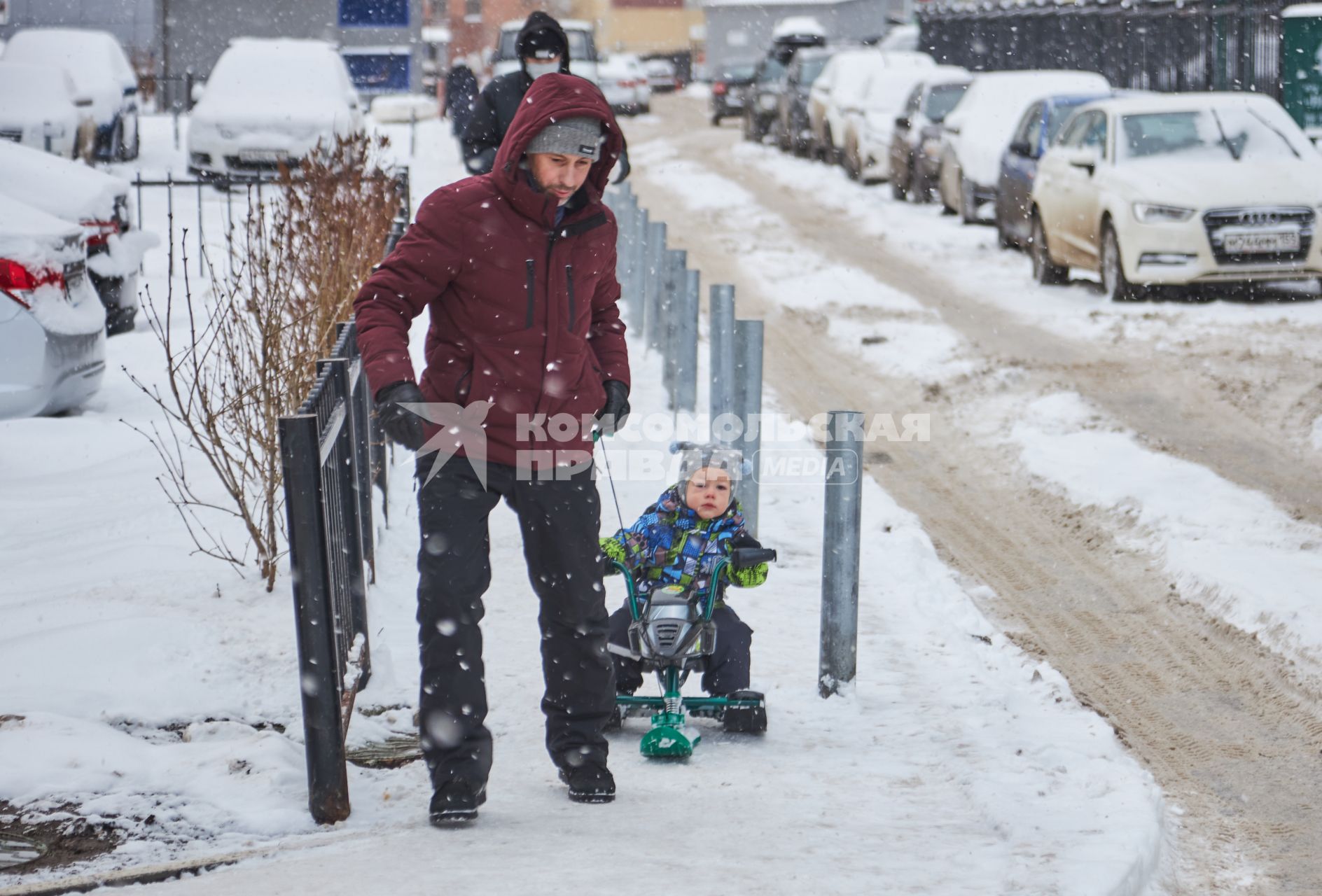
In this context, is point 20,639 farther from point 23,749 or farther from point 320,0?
point 320,0

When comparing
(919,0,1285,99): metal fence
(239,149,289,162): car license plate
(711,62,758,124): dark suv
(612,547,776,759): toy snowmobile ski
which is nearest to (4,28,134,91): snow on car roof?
(239,149,289,162): car license plate

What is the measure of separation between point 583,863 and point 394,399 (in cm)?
116

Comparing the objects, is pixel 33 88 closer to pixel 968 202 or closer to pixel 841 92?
pixel 968 202

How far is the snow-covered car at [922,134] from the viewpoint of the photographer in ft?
68.9

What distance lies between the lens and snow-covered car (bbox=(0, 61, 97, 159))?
17719mm

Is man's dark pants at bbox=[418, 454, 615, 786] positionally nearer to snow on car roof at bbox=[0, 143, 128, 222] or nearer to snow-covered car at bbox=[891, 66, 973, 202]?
snow on car roof at bbox=[0, 143, 128, 222]

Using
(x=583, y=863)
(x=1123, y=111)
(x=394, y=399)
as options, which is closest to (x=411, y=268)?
(x=394, y=399)

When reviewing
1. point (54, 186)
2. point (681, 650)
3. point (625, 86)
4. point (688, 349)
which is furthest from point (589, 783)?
point (625, 86)

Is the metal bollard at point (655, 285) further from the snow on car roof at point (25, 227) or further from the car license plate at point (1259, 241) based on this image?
the car license plate at point (1259, 241)

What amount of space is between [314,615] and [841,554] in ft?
6.69

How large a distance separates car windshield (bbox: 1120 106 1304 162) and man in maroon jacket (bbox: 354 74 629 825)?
431 inches

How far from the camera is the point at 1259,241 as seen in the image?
42.3 ft

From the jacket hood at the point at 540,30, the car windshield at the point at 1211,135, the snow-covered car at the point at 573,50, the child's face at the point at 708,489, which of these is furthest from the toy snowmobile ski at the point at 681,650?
the snow-covered car at the point at 573,50

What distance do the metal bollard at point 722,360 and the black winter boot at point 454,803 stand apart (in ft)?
11.3
